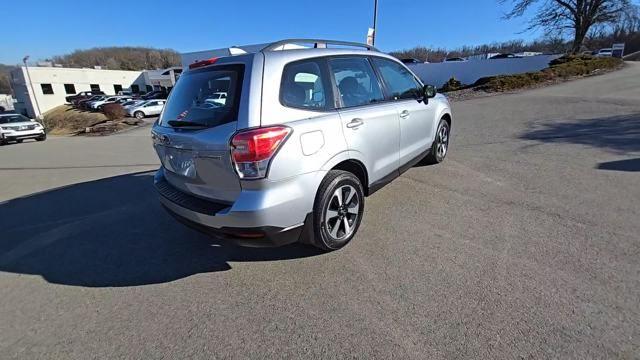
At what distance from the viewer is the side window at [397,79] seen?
12.8 feet

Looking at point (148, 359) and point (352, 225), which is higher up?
point (352, 225)

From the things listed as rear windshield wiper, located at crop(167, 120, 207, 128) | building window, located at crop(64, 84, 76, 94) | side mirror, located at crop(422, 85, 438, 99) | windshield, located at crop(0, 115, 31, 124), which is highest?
building window, located at crop(64, 84, 76, 94)

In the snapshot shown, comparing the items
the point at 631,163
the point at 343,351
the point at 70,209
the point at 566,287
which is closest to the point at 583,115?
the point at 631,163

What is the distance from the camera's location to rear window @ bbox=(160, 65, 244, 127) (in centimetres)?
255

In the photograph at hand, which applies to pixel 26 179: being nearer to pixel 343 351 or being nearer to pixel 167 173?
pixel 167 173

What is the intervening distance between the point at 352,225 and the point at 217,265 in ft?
4.51

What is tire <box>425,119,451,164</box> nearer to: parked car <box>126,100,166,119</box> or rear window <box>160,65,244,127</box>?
rear window <box>160,65,244,127</box>

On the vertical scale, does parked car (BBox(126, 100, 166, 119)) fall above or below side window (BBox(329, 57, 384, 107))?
below

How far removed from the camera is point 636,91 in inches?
481

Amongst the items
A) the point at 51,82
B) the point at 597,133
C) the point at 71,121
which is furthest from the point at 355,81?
the point at 51,82

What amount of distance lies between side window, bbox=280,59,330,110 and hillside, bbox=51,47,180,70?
11598cm

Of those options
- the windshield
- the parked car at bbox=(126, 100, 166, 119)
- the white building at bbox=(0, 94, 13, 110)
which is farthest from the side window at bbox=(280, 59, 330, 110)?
the white building at bbox=(0, 94, 13, 110)

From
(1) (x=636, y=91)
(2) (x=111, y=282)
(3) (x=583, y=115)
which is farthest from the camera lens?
(1) (x=636, y=91)

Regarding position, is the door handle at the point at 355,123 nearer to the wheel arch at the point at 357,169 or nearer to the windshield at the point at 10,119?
the wheel arch at the point at 357,169
